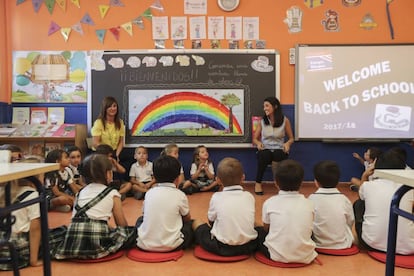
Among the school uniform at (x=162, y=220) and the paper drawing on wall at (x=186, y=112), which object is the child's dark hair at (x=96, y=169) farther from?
the paper drawing on wall at (x=186, y=112)

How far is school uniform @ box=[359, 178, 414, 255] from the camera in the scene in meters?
2.07

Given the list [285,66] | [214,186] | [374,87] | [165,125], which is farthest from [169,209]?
[374,87]

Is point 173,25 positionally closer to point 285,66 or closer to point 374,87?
point 285,66

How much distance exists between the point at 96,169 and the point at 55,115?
2.84 m

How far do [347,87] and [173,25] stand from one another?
7.31ft

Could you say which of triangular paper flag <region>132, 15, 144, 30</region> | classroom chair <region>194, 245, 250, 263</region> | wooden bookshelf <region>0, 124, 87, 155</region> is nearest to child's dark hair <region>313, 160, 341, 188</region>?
classroom chair <region>194, 245, 250, 263</region>

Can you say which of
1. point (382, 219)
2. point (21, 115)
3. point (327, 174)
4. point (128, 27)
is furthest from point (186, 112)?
point (382, 219)

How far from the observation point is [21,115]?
184 inches

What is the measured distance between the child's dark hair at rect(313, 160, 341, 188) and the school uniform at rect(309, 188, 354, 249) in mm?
35

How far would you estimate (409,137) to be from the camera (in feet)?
14.8

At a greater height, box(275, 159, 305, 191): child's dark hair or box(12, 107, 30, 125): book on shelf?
box(12, 107, 30, 125): book on shelf

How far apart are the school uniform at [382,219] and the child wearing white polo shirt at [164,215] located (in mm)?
1043

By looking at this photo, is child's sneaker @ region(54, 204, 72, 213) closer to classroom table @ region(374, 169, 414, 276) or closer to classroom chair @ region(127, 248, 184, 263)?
classroom chair @ region(127, 248, 184, 263)

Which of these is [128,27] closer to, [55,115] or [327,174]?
[55,115]
